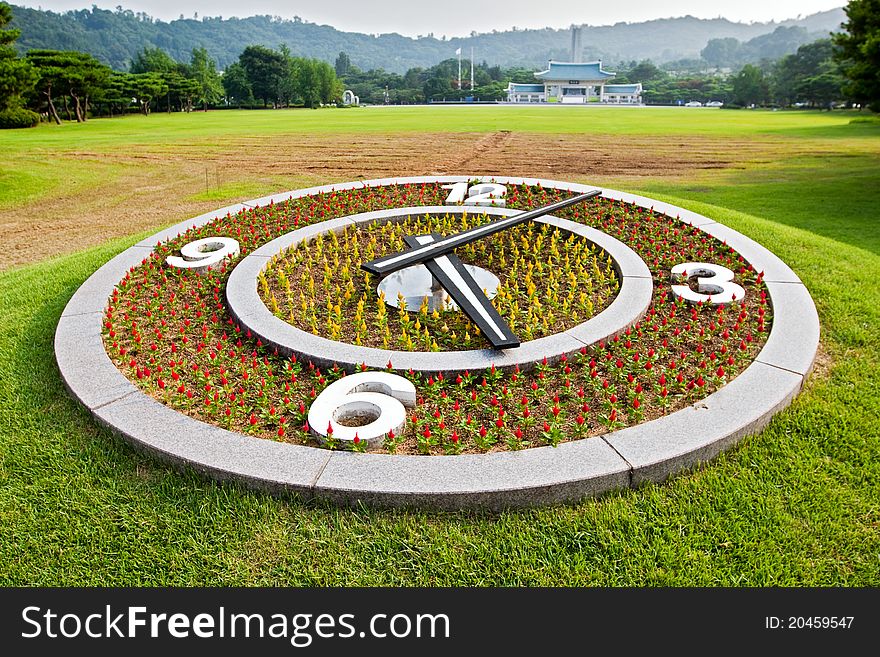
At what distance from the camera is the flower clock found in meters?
3.79

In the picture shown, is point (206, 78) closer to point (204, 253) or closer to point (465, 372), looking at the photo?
point (204, 253)

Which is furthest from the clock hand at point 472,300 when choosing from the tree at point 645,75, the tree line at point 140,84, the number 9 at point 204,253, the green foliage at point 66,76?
the tree at point 645,75

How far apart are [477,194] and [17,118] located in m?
38.7

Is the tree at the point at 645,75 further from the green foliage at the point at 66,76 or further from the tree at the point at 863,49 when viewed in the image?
the tree at the point at 863,49

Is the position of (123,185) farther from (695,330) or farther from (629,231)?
(695,330)

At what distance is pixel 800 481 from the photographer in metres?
3.74

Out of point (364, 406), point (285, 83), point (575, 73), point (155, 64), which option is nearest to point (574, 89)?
point (575, 73)

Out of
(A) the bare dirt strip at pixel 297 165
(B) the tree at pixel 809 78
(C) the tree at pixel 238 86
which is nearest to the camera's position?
(A) the bare dirt strip at pixel 297 165

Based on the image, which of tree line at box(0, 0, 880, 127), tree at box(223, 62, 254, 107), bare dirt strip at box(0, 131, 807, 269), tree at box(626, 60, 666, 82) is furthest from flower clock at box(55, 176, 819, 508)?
tree at box(626, 60, 666, 82)

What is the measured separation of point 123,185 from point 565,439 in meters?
16.2

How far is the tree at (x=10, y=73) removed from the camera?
26891 mm

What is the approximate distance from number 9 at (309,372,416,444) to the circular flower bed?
111mm

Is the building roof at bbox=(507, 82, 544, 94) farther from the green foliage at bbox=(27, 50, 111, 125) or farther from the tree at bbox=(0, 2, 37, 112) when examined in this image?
the tree at bbox=(0, 2, 37, 112)

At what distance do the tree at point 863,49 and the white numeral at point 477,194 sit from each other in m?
8.33
